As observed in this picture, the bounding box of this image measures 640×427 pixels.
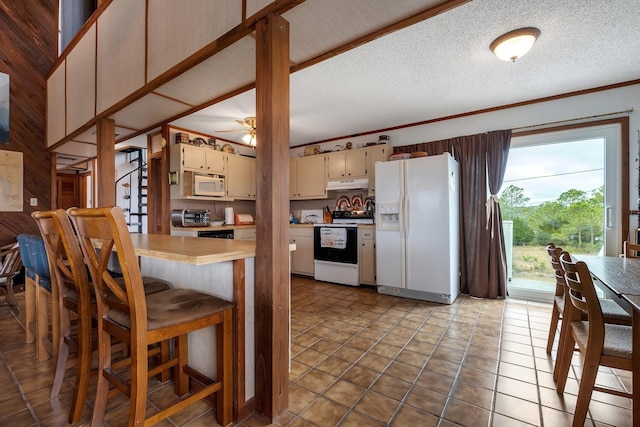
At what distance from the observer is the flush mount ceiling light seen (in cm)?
206

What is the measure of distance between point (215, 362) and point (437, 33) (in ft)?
8.76

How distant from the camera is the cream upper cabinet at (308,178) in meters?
4.85

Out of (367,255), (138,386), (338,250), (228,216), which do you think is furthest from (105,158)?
(367,255)

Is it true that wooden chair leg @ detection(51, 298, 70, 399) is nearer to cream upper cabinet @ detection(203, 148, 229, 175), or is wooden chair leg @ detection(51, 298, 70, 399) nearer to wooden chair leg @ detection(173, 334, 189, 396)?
wooden chair leg @ detection(173, 334, 189, 396)

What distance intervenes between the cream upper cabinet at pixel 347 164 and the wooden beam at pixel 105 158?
9.73 ft

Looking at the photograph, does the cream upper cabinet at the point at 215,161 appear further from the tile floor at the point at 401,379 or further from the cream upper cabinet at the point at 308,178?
the tile floor at the point at 401,379

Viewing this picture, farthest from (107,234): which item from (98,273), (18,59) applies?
(18,59)

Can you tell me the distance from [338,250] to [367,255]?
1.45 ft

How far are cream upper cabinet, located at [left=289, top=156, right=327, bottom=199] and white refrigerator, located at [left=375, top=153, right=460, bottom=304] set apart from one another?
1.36 meters

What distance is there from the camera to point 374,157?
432 cm

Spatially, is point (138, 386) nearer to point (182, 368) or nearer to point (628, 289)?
point (182, 368)

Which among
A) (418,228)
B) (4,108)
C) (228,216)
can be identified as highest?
(4,108)

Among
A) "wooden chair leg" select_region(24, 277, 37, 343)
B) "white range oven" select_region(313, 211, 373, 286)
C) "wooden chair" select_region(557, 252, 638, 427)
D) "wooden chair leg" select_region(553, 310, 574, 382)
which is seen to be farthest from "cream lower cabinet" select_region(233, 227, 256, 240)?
"wooden chair" select_region(557, 252, 638, 427)

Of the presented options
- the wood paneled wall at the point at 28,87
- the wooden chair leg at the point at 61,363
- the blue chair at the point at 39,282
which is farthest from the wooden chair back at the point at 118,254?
the wood paneled wall at the point at 28,87
